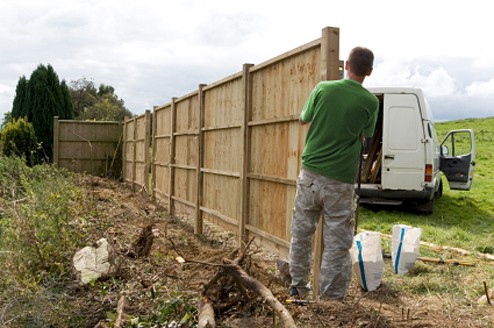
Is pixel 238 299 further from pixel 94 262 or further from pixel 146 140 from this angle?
pixel 146 140

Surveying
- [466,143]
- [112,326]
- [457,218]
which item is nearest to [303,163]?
[112,326]

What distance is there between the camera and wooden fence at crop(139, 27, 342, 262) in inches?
193

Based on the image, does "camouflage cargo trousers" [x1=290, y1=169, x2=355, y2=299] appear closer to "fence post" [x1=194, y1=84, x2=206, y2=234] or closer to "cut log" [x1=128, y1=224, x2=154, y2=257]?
"cut log" [x1=128, y1=224, x2=154, y2=257]

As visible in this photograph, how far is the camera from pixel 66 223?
221 inches

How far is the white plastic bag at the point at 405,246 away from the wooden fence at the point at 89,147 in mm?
13960

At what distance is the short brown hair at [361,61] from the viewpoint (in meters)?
4.08

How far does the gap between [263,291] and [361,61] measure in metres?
2.01

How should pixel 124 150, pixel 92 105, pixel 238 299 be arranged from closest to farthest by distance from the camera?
pixel 238 299 < pixel 124 150 < pixel 92 105

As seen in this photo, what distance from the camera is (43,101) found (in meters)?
22.5

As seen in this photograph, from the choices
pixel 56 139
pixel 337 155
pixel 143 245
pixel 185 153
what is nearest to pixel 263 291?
pixel 337 155

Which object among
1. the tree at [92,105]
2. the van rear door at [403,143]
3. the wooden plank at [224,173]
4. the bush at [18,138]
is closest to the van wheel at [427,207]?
the van rear door at [403,143]

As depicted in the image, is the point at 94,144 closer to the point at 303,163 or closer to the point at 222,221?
the point at 222,221

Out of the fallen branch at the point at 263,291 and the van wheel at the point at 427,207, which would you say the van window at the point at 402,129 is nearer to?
the van wheel at the point at 427,207

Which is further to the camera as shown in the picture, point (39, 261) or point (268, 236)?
point (268, 236)
